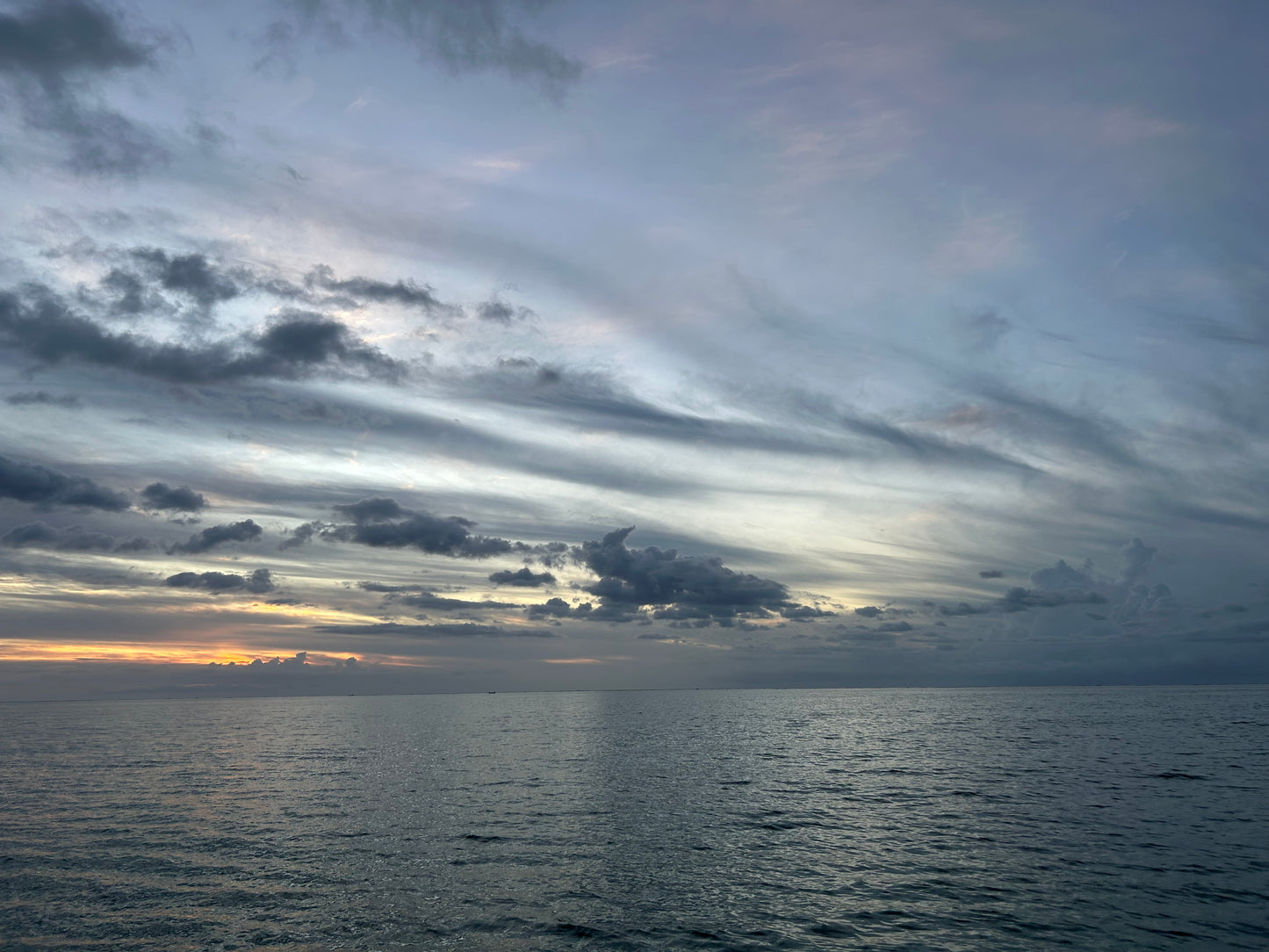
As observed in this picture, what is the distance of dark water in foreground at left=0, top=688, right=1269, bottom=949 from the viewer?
2988 cm

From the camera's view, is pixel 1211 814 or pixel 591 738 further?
pixel 591 738

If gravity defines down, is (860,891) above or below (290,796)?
above

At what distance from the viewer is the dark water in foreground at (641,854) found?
98.0 feet

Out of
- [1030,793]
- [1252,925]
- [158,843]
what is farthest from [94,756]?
[1252,925]

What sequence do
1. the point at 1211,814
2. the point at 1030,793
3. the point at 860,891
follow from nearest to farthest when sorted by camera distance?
the point at 860,891 → the point at 1211,814 → the point at 1030,793

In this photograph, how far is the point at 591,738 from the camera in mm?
128750

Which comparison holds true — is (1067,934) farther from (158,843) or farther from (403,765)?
(403,765)

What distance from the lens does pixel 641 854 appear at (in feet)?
140

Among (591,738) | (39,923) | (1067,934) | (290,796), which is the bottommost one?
(591,738)

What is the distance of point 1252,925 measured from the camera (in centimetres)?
2925

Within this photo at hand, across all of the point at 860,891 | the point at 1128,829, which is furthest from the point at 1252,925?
the point at 1128,829

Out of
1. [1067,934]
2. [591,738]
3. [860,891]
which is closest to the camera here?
[1067,934]

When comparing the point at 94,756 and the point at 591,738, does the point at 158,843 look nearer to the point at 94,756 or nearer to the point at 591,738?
the point at 94,756

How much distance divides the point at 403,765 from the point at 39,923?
184 feet
